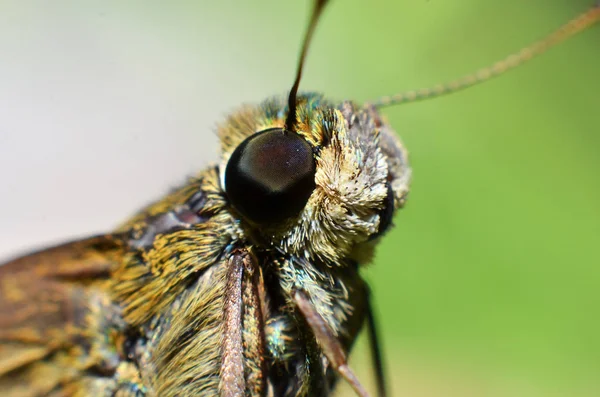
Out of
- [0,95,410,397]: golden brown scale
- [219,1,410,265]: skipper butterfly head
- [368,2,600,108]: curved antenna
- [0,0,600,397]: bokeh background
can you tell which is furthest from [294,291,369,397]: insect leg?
[0,0,600,397]: bokeh background

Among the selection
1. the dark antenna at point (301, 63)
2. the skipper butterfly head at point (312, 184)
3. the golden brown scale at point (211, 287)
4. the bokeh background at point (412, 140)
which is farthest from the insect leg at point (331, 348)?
the bokeh background at point (412, 140)

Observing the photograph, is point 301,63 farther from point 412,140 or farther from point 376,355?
point 412,140

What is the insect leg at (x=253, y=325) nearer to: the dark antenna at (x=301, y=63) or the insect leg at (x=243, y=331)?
the insect leg at (x=243, y=331)

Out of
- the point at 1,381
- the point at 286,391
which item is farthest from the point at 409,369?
the point at 1,381

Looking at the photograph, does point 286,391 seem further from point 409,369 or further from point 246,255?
point 409,369

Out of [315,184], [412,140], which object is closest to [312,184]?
[315,184]
